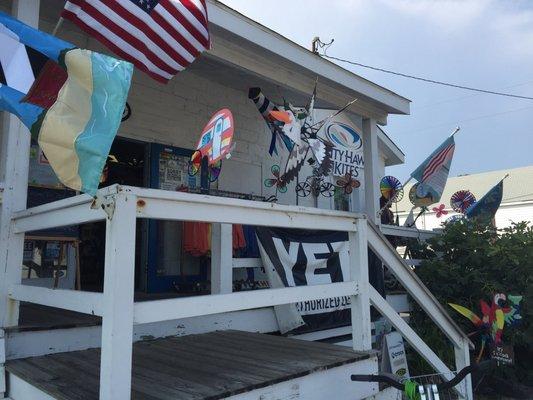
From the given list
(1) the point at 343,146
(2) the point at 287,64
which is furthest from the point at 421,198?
(2) the point at 287,64

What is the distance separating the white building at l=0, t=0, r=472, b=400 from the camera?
2.31 meters

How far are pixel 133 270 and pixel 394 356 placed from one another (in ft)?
13.1

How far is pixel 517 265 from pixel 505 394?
169 cm

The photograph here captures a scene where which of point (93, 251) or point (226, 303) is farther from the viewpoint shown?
point (93, 251)

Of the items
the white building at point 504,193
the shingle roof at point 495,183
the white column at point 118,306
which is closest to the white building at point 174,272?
the white column at point 118,306

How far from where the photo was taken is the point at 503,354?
5320mm

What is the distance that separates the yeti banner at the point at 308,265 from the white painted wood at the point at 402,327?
1.10m

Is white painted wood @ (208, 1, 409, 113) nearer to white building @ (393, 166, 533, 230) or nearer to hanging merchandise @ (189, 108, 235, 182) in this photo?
hanging merchandise @ (189, 108, 235, 182)

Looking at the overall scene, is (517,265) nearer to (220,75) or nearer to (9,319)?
(220,75)

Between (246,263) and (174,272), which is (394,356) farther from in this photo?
(174,272)

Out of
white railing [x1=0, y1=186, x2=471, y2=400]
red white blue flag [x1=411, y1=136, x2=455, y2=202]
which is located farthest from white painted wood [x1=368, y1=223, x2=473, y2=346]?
red white blue flag [x1=411, y1=136, x2=455, y2=202]

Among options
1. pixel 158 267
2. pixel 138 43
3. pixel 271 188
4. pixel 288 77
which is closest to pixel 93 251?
pixel 158 267

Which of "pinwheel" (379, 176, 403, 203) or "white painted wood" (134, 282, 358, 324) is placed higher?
"pinwheel" (379, 176, 403, 203)

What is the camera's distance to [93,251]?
765 cm
